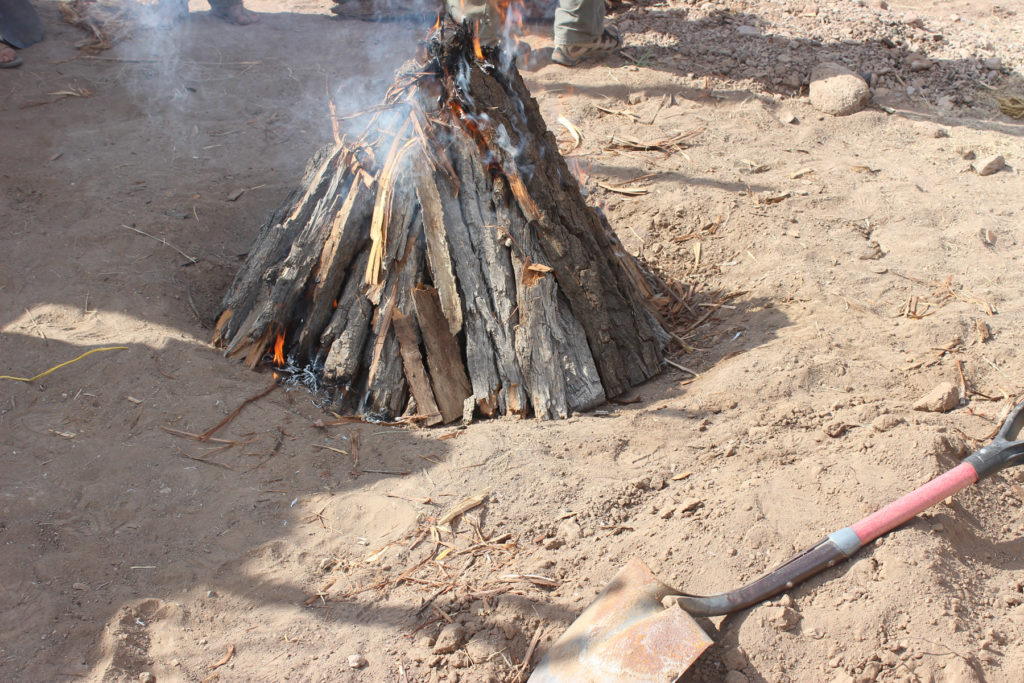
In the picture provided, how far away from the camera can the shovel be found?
7.44 ft

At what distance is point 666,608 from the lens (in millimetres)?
2379

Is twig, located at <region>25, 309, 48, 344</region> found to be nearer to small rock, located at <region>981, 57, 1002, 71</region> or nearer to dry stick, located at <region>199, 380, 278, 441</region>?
dry stick, located at <region>199, 380, 278, 441</region>

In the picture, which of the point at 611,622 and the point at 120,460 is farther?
the point at 120,460

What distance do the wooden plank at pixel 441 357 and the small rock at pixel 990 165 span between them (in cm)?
434

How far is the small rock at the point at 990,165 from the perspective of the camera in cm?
552

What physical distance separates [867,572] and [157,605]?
237cm

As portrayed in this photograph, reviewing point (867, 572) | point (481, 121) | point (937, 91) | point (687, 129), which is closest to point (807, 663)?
point (867, 572)

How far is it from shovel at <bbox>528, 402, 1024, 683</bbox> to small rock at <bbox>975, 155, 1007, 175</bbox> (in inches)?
146

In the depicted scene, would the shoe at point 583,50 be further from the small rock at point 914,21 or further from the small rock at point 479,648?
the small rock at point 479,648

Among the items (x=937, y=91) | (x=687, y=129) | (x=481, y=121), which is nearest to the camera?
(x=481, y=121)

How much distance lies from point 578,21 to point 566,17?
0.13 metres

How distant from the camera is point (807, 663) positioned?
2.29 meters

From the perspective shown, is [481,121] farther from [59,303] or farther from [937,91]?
Result: [937,91]

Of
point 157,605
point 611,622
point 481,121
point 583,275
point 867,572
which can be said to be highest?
point 481,121
